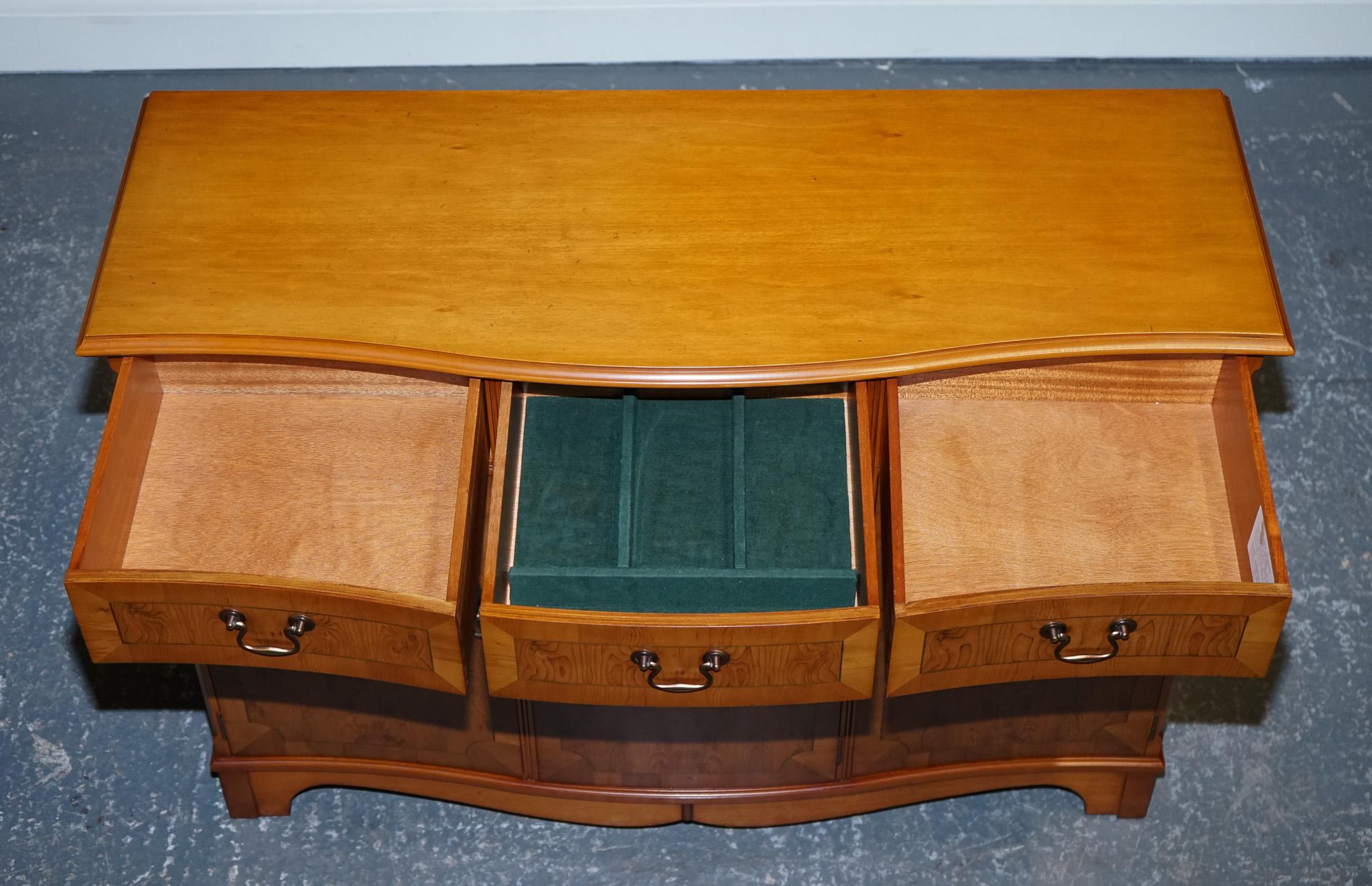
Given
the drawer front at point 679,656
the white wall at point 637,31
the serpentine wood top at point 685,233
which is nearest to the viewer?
the drawer front at point 679,656

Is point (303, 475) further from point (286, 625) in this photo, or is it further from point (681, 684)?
point (681, 684)

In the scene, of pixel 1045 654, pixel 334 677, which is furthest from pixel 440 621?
pixel 1045 654

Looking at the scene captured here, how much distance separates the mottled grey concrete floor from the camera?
221 cm

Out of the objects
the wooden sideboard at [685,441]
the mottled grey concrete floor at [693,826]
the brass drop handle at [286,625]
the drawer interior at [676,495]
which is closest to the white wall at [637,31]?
the mottled grey concrete floor at [693,826]

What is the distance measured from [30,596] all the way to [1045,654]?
1553 millimetres

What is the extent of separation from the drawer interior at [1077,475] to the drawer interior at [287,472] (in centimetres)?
59

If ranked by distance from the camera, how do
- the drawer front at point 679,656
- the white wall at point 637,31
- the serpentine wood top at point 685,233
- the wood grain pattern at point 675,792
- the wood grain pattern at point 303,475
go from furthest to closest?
1. the white wall at point 637,31
2. the wood grain pattern at point 675,792
3. the wood grain pattern at point 303,475
4. the serpentine wood top at point 685,233
5. the drawer front at point 679,656

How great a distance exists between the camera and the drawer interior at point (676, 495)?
1.86 meters

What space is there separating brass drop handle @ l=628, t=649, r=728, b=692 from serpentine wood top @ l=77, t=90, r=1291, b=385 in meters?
0.31

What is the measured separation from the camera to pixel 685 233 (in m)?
1.96

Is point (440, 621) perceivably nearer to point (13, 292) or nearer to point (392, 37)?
point (13, 292)

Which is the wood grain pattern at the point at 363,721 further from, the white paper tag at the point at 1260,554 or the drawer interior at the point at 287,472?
the white paper tag at the point at 1260,554

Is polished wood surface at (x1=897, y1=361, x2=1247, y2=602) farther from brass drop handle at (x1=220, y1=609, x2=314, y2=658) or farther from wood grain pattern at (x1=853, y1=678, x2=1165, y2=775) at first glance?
brass drop handle at (x1=220, y1=609, x2=314, y2=658)

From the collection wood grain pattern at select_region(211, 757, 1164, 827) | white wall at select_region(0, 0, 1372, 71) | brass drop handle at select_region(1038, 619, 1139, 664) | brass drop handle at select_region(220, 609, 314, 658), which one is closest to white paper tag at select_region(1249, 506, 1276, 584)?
brass drop handle at select_region(1038, 619, 1139, 664)
